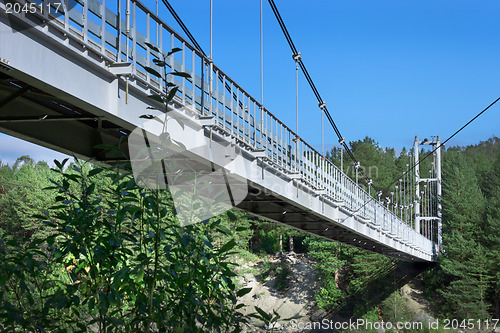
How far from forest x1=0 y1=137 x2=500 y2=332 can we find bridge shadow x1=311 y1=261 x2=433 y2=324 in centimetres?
9

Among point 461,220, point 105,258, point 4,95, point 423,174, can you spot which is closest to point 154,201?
point 105,258

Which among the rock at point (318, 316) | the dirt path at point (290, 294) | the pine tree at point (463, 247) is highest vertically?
the pine tree at point (463, 247)

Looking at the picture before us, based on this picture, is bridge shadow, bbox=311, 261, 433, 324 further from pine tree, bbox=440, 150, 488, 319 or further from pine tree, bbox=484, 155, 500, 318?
pine tree, bbox=484, 155, 500, 318

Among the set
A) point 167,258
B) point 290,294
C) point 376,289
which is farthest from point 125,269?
point 290,294

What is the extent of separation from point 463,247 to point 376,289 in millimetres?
6125

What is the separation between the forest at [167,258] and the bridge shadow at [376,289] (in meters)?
0.09

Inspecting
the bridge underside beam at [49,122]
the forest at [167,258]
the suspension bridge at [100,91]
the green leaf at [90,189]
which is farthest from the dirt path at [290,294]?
the green leaf at [90,189]

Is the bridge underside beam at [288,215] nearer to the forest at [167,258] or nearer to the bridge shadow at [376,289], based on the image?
the forest at [167,258]

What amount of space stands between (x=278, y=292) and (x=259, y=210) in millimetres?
27169

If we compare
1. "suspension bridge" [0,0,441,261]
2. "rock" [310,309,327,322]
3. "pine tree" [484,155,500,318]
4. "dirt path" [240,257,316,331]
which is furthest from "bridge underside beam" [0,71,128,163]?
"dirt path" [240,257,316,331]

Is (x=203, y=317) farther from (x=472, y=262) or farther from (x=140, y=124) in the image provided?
(x=472, y=262)

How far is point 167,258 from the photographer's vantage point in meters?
2.36

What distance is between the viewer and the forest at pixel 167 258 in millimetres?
2346

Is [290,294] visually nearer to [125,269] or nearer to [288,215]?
[288,215]
